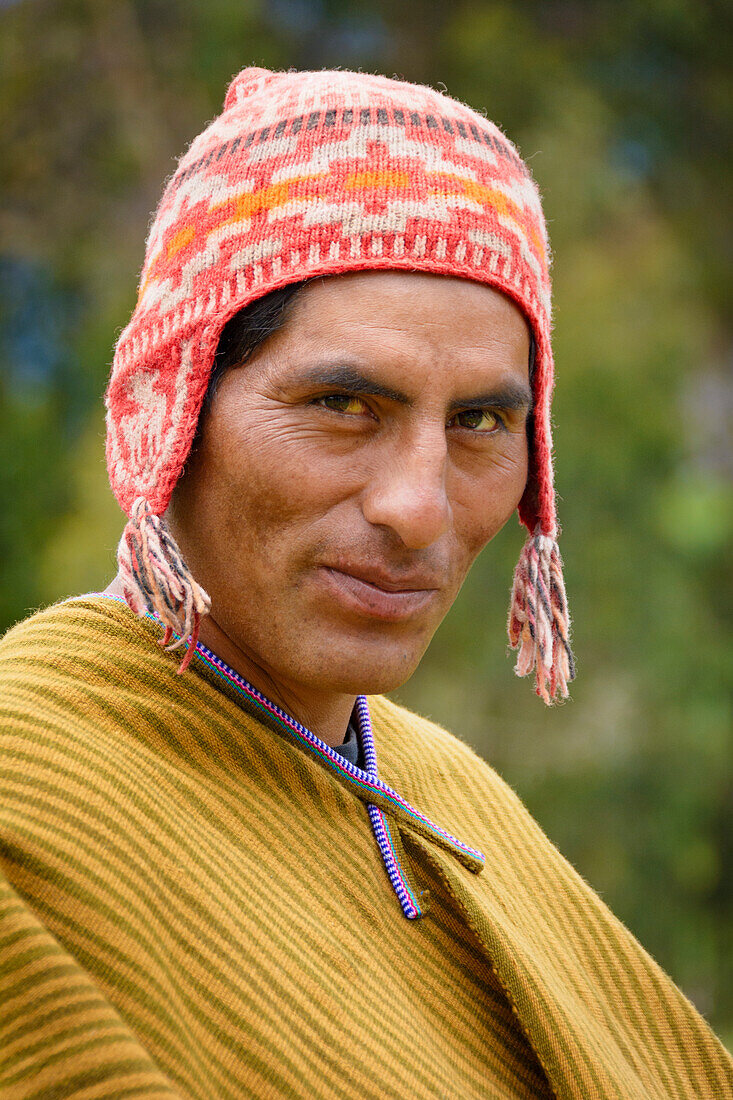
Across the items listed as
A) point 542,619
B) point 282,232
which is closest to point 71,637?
point 282,232

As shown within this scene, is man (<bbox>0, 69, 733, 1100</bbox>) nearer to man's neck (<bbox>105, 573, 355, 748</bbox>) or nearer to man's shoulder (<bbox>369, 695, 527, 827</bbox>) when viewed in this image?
man's neck (<bbox>105, 573, 355, 748</bbox>)

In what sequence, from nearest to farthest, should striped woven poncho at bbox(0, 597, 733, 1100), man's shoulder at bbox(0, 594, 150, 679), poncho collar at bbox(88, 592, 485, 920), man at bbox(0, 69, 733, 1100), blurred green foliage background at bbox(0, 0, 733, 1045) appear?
striped woven poncho at bbox(0, 597, 733, 1100) → man at bbox(0, 69, 733, 1100) → man's shoulder at bbox(0, 594, 150, 679) → poncho collar at bbox(88, 592, 485, 920) → blurred green foliage background at bbox(0, 0, 733, 1045)

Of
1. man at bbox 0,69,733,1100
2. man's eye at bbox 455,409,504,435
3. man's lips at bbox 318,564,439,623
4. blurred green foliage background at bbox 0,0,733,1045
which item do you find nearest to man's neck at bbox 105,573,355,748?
man at bbox 0,69,733,1100

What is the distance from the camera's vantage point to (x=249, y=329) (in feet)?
5.12

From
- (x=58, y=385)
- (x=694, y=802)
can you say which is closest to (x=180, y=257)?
(x=58, y=385)

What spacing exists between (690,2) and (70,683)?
7272mm

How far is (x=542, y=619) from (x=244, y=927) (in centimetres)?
83

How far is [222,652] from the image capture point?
65.5 inches

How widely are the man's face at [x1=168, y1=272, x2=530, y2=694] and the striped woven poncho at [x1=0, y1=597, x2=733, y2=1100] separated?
5.2 inches

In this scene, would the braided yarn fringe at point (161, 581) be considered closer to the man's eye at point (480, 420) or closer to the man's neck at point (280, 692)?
the man's neck at point (280, 692)

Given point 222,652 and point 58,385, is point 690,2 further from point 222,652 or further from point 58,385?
point 222,652

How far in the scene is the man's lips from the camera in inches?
61.2

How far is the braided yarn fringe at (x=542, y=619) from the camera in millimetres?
1902

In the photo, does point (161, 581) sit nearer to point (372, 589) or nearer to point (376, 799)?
point (372, 589)
